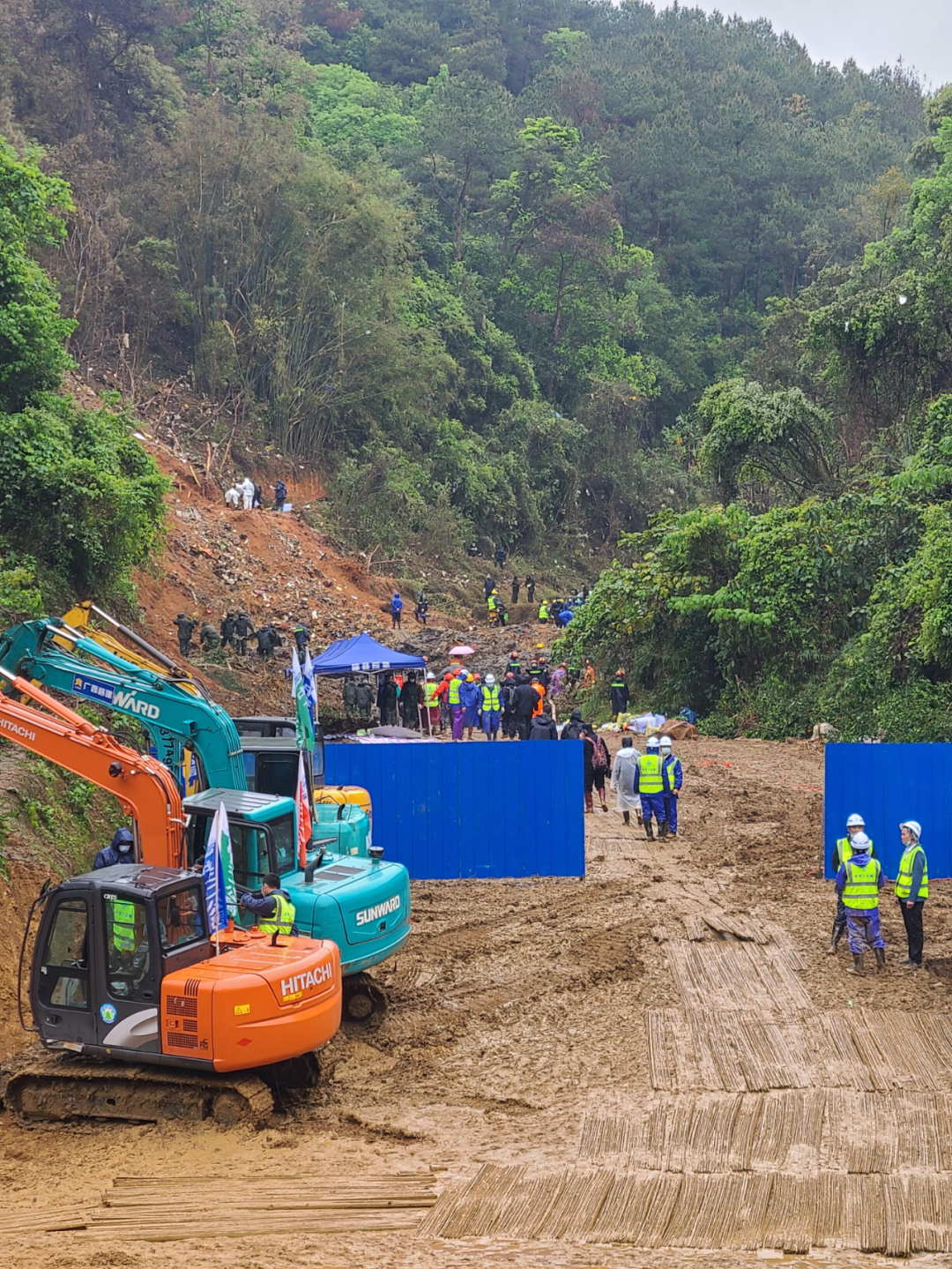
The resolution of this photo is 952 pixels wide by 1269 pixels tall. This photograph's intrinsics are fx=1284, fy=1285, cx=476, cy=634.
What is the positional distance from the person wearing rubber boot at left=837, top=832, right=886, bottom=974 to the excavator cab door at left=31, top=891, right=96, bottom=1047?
288 inches

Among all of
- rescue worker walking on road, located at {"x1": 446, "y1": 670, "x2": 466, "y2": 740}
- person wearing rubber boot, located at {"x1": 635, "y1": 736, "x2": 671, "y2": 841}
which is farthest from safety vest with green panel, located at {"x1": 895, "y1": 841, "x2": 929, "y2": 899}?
rescue worker walking on road, located at {"x1": 446, "y1": 670, "x2": 466, "y2": 740}

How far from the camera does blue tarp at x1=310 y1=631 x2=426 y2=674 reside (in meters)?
26.3

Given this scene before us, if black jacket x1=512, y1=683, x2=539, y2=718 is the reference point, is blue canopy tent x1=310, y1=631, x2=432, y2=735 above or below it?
above

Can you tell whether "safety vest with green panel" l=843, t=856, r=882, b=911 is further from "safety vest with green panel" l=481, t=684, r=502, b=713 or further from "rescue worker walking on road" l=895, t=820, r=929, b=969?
"safety vest with green panel" l=481, t=684, r=502, b=713

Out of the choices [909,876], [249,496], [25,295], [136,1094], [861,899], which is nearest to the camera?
[136,1094]

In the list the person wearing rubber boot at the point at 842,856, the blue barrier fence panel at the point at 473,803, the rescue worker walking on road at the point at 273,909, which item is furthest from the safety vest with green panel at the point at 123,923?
the blue barrier fence panel at the point at 473,803

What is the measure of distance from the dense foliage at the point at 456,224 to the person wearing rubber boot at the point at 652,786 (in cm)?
1698

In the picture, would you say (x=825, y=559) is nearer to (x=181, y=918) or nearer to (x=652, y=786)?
(x=652, y=786)

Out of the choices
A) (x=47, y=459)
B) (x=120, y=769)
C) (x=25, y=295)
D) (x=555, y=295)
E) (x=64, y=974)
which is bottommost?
(x=64, y=974)

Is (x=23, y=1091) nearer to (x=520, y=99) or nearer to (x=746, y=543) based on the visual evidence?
(x=746, y=543)

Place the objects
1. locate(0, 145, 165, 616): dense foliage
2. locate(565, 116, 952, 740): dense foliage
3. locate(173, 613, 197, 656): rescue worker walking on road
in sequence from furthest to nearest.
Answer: locate(173, 613, 197, 656): rescue worker walking on road < locate(565, 116, 952, 740): dense foliage < locate(0, 145, 165, 616): dense foliage

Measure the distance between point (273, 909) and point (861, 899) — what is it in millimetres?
6067

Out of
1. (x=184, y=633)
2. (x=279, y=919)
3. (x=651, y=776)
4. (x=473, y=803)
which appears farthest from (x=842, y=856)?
(x=184, y=633)

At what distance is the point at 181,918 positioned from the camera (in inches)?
368
